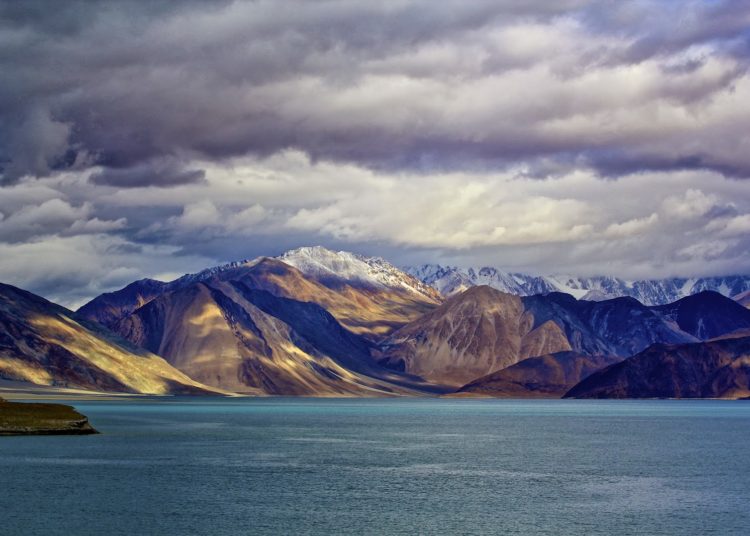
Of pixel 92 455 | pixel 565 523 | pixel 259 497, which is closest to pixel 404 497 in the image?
pixel 259 497

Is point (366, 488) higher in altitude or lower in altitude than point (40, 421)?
lower

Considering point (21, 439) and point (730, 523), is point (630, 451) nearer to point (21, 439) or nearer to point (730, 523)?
point (730, 523)

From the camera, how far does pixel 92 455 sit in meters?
138

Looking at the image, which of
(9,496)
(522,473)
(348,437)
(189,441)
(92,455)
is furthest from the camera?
(348,437)

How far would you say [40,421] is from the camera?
171625 millimetres

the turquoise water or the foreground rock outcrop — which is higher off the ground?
the foreground rock outcrop

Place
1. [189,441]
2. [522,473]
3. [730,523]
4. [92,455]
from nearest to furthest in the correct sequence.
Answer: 1. [730,523]
2. [522,473]
3. [92,455]
4. [189,441]

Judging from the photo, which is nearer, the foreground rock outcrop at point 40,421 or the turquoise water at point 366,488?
the turquoise water at point 366,488

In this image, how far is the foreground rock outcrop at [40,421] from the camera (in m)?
168

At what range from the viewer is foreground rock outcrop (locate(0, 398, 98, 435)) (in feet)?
552

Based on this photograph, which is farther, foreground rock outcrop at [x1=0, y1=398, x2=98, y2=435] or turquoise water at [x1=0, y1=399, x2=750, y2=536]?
foreground rock outcrop at [x1=0, y1=398, x2=98, y2=435]

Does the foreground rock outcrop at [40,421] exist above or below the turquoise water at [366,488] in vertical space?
above

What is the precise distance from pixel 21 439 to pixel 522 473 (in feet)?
270

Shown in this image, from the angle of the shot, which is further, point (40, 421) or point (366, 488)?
point (40, 421)
